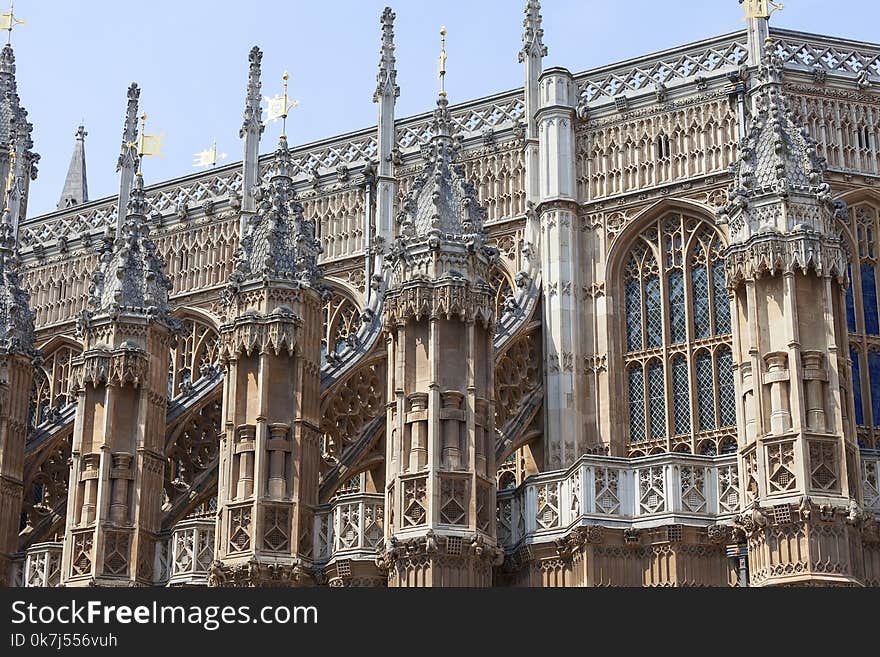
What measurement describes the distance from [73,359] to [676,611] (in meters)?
26.3

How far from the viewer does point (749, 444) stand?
29.1m

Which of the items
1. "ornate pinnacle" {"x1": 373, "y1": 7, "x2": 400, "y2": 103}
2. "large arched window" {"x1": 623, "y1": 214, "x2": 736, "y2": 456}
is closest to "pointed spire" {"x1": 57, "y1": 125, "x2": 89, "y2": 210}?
"ornate pinnacle" {"x1": 373, "y1": 7, "x2": 400, "y2": 103}

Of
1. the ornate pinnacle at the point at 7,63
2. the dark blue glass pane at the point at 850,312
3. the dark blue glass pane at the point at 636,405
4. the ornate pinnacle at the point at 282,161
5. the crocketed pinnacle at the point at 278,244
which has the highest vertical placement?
the ornate pinnacle at the point at 7,63

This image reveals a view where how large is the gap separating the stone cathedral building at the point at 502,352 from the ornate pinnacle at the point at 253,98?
0.08 meters

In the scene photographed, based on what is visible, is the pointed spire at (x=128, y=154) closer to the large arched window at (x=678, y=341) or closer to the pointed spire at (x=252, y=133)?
the pointed spire at (x=252, y=133)

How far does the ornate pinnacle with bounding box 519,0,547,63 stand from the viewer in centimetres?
3944

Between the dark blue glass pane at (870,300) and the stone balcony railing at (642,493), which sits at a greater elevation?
the dark blue glass pane at (870,300)

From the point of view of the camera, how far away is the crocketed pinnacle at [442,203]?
3225 centimetres

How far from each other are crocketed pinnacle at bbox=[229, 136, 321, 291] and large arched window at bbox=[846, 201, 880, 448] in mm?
10509

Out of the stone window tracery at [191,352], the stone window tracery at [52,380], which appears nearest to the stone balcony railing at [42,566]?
the stone window tracery at [191,352]

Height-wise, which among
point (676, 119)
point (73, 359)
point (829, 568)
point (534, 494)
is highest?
point (676, 119)

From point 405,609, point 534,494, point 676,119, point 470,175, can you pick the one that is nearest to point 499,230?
point 470,175

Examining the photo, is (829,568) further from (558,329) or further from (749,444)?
(558,329)

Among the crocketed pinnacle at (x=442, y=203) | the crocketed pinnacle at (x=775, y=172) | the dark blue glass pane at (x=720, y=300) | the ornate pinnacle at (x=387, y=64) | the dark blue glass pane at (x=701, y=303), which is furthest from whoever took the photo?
the ornate pinnacle at (x=387, y=64)
